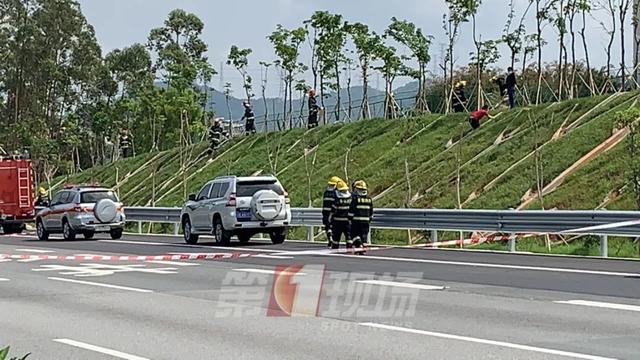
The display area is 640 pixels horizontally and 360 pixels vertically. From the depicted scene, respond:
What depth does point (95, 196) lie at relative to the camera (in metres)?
32.6

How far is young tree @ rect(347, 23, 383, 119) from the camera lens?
43.9 meters

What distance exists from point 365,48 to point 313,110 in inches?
141

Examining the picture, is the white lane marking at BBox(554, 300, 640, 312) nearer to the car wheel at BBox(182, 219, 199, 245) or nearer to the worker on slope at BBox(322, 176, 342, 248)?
the worker on slope at BBox(322, 176, 342, 248)

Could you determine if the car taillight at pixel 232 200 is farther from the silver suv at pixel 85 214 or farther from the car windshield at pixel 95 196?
the car windshield at pixel 95 196

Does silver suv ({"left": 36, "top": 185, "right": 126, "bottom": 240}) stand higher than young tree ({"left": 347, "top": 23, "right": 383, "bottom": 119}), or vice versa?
young tree ({"left": 347, "top": 23, "right": 383, "bottom": 119})

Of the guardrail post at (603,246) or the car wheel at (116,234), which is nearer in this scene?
the guardrail post at (603,246)

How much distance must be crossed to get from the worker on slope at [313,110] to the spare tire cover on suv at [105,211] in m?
13.8

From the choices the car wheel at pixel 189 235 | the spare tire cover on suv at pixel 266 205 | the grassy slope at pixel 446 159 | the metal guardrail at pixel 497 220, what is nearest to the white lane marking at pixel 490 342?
the metal guardrail at pixel 497 220

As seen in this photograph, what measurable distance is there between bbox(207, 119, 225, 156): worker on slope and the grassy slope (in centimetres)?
199

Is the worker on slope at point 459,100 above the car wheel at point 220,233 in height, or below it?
above

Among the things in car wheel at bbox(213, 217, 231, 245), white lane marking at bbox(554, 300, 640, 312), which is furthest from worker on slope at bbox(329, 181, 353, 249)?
white lane marking at bbox(554, 300, 640, 312)

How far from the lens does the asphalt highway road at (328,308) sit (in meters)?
10.2

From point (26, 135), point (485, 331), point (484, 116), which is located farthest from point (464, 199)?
point (26, 135)

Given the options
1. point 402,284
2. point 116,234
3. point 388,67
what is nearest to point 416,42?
point 388,67
